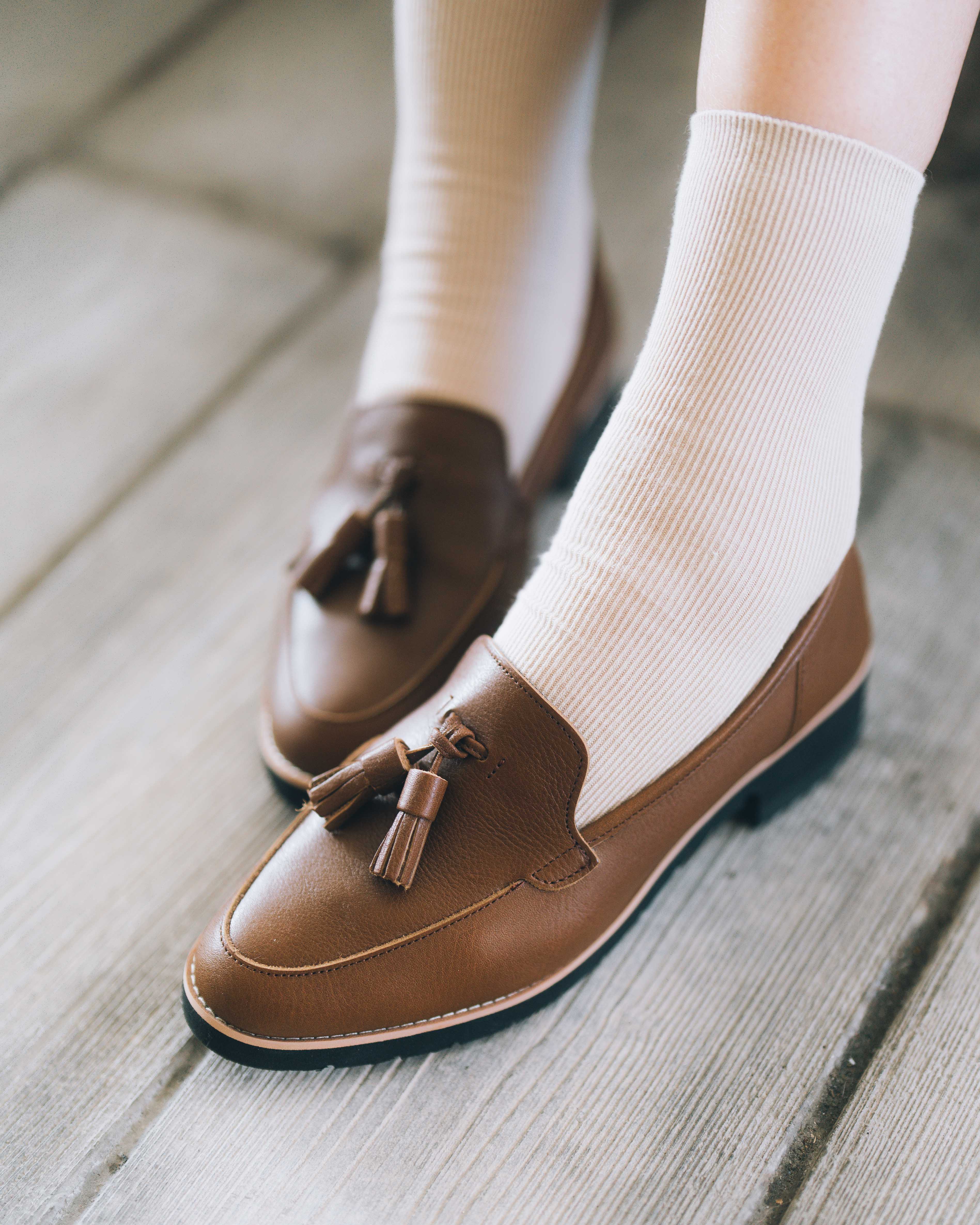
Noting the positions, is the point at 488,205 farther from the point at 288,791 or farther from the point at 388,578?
the point at 288,791

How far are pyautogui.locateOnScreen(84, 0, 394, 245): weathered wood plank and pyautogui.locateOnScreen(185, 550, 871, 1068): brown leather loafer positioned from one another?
0.77 meters

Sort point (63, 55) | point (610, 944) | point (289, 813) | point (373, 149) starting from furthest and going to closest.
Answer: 1. point (63, 55)
2. point (373, 149)
3. point (289, 813)
4. point (610, 944)

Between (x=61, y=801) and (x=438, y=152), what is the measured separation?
577 mm

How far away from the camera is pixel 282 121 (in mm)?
1280

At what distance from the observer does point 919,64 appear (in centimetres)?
51

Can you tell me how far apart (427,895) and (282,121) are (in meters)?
1.10

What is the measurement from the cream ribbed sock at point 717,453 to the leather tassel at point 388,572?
0.12 meters

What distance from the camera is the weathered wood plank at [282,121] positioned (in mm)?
1188

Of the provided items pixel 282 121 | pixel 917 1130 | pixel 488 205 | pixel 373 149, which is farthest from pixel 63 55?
pixel 917 1130

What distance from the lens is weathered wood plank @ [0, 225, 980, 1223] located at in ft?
1.80

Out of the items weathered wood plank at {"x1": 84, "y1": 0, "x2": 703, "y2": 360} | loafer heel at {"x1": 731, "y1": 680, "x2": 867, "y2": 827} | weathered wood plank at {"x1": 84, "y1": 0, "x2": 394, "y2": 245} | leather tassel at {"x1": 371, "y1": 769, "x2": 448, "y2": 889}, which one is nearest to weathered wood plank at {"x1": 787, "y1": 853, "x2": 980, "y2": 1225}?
loafer heel at {"x1": 731, "y1": 680, "x2": 867, "y2": 827}

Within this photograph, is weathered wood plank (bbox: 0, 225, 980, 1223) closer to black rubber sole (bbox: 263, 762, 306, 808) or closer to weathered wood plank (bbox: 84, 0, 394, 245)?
black rubber sole (bbox: 263, 762, 306, 808)

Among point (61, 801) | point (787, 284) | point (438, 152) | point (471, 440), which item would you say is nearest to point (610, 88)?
point (438, 152)

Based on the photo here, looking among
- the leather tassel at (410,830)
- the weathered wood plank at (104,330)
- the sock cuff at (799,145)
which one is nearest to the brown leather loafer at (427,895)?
the leather tassel at (410,830)
